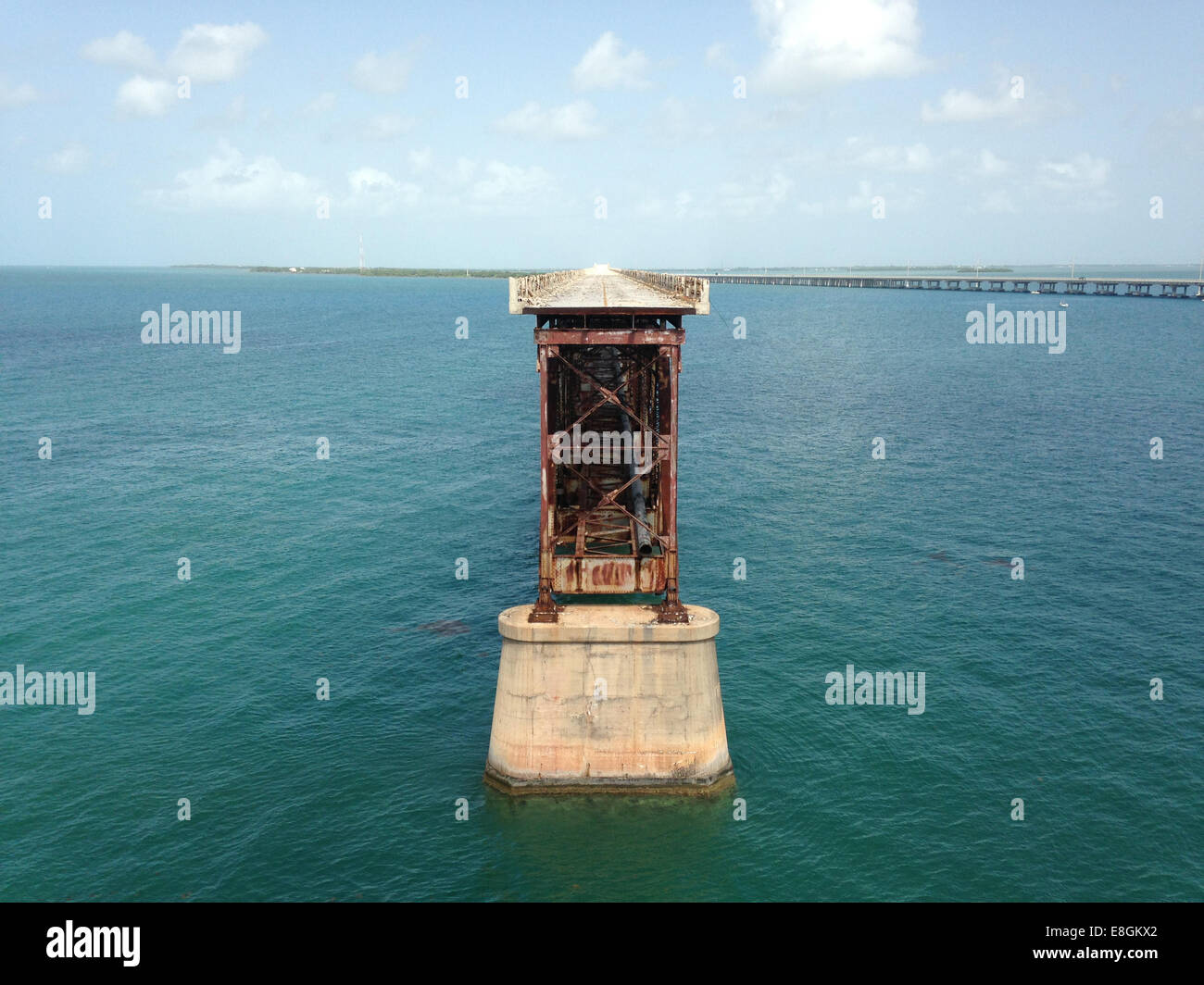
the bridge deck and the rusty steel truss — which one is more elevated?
the bridge deck

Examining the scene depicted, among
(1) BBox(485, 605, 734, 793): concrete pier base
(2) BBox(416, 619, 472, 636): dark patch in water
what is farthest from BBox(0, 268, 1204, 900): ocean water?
(1) BBox(485, 605, 734, 793): concrete pier base

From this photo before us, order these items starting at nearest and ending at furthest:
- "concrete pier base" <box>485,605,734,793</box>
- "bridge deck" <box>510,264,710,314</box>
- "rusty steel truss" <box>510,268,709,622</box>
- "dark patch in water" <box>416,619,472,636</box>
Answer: "rusty steel truss" <box>510,268,709,622</box>, "bridge deck" <box>510,264,710,314</box>, "concrete pier base" <box>485,605,734,793</box>, "dark patch in water" <box>416,619,472,636</box>

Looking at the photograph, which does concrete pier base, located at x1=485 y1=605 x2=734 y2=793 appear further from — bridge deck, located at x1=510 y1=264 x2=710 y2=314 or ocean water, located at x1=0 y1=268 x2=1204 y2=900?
bridge deck, located at x1=510 y1=264 x2=710 y2=314

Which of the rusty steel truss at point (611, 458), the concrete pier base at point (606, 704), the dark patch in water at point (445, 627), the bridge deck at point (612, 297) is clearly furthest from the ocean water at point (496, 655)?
the bridge deck at point (612, 297)

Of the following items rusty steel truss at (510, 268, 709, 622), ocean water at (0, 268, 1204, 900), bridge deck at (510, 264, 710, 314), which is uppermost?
bridge deck at (510, 264, 710, 314)

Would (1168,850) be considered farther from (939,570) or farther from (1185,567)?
(1185,567)

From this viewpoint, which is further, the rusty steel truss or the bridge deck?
the bridge deck
